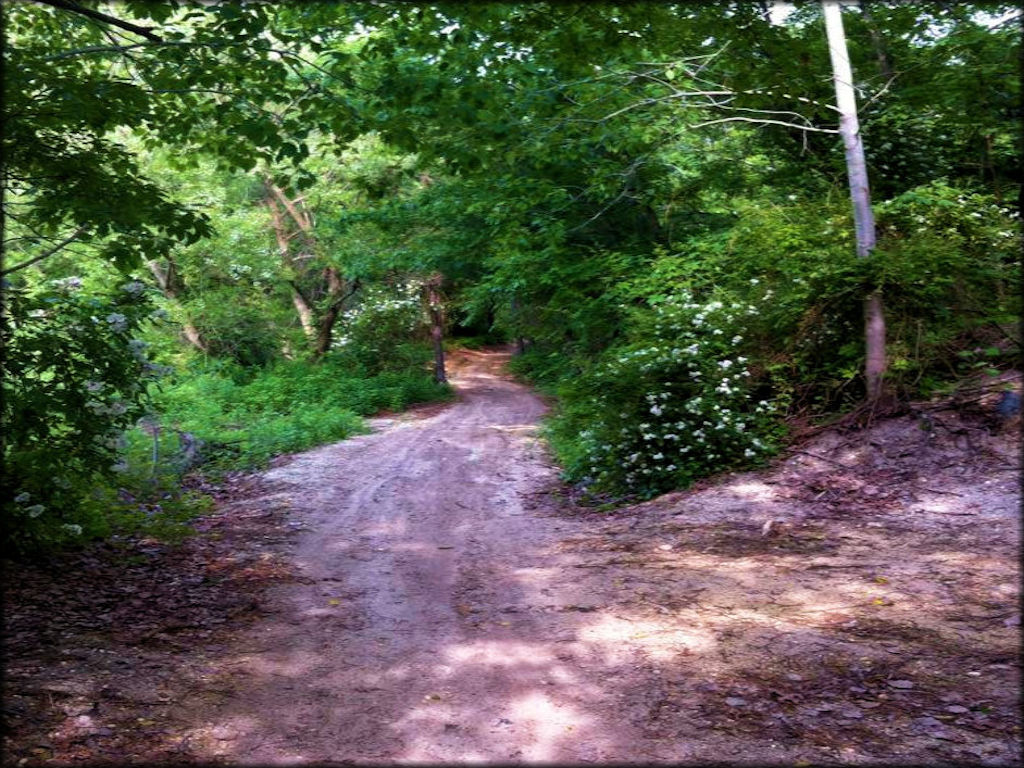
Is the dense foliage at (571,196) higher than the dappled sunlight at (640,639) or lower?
higher

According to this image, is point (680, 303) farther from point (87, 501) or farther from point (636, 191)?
point (87, 501)

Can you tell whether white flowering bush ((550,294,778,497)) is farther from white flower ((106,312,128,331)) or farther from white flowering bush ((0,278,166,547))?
white flower ((106,312,128,331))

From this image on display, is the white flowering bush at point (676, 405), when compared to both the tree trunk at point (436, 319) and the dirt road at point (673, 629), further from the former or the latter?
the tree trunk at point (436, 319)

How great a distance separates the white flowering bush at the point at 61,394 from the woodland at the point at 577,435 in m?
0.03

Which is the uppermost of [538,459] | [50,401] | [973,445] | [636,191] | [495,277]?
[636,191]

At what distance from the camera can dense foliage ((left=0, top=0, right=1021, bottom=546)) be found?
5887 mm

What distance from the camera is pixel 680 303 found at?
425 inches

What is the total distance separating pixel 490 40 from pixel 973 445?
6.11 meters

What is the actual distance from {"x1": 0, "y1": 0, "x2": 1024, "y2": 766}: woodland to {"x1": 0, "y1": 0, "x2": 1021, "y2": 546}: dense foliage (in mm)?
54

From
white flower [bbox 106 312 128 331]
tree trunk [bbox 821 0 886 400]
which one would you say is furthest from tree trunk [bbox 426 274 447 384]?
white flower [bbox 106 312 128 331]

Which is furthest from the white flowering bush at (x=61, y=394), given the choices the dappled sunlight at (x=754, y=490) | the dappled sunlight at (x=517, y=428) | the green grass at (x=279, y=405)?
the dappled sunlight at (x=517, y=428)

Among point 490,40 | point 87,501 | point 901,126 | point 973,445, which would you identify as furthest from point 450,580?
point 901,126

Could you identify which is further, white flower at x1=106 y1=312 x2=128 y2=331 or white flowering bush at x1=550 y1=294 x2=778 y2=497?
white flowering bush at x1=550 y1=294 x2=778 y2=497

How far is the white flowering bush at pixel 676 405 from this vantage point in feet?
31.2
